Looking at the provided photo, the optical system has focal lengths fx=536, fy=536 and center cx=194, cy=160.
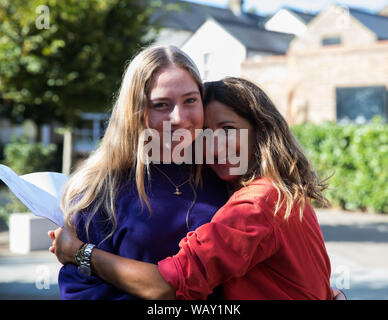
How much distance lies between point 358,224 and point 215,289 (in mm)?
8969

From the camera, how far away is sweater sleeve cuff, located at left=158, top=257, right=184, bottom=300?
5.26 ft

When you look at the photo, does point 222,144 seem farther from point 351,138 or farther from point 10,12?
point 351,138

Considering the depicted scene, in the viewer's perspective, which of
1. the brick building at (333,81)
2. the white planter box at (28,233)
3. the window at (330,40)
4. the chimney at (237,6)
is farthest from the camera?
the window at (330,40)

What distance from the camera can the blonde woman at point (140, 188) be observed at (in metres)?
1.77

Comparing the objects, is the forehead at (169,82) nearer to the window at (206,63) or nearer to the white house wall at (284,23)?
the window at (206,63)

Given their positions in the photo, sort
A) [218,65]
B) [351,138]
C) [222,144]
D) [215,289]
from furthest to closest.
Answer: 1. [351,138]
2. [218,65]
3. [222,144]
4. [215,289]

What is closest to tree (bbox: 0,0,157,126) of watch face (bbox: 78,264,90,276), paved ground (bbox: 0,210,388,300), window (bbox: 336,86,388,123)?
paved ground (bbox: 0,210,388,300)

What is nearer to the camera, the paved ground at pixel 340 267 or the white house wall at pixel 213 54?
the white house wall at pixel 213 54

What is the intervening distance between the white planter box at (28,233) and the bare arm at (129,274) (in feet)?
19.3

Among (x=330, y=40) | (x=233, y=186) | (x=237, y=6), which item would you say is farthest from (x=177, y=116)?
(x=330, y=40)

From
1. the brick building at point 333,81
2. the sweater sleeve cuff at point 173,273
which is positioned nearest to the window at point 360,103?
the brick building at point 333,81

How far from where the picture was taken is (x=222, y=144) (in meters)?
1.90

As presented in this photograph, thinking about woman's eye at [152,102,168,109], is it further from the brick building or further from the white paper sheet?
the brick building
